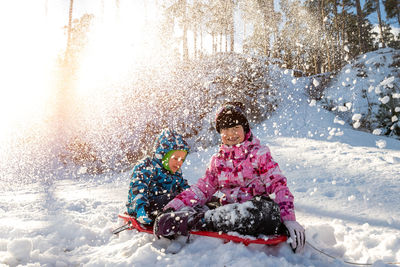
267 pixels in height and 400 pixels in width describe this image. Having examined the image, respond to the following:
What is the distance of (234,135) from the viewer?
264 cm

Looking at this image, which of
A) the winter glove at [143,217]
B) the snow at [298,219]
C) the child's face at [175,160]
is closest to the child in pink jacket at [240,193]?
the snow at [298,219]

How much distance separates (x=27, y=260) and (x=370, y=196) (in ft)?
13.1

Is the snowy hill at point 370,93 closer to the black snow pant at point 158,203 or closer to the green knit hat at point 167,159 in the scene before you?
the green knit hat at point 167,159

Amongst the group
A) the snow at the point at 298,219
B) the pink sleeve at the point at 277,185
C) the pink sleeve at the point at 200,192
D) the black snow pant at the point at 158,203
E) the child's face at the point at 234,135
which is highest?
the child's face at the point at 234,135

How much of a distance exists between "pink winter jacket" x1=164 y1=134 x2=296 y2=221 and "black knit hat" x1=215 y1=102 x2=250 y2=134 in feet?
0.69

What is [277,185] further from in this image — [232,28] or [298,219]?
[232,28]

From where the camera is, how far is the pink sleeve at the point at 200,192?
2618 mm

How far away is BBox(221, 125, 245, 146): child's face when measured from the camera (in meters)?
2.63

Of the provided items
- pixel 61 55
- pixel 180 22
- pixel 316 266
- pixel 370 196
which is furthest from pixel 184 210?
pixel 61 55

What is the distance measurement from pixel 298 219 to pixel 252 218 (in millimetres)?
1383

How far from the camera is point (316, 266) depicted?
1908 mm

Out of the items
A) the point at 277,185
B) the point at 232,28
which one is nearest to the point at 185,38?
the point at 232,28

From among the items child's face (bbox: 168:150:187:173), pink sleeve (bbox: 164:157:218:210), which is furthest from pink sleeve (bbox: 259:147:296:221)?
child's face (bbox: 168:150:187:173)

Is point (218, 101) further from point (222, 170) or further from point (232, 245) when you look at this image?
point (232, 245)
